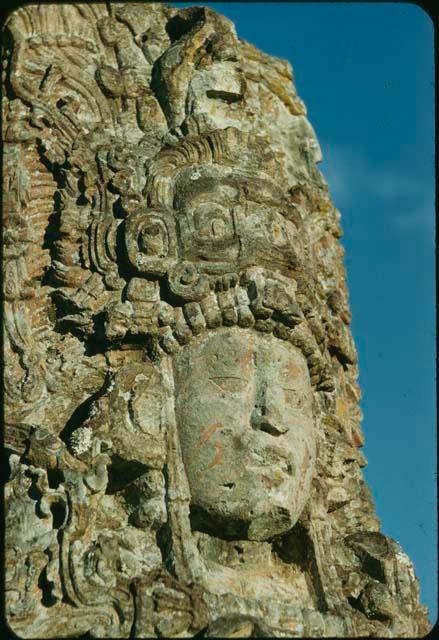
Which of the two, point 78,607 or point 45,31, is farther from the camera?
point 45,31

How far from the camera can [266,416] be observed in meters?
10.9

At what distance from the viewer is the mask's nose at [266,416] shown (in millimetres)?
10828

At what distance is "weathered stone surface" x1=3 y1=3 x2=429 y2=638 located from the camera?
1038 cm

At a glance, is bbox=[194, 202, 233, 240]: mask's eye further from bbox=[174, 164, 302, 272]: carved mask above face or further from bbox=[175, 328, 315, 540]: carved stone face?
bbox=[175, 328, 315, 540]: carved stone face

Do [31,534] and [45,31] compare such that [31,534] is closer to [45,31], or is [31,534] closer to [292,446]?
[292,446]

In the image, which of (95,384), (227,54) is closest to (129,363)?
(95,384)

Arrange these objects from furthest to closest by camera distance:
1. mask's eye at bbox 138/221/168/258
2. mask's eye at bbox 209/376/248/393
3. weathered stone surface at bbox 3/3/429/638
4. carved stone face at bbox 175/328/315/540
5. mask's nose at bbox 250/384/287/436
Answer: mask's eye at bbox 138/221/168/258 < mask's eye at bbox 209/376/248/393 < mask's nose at bbox 250/384/287/436 < carved stone face at bbox 175/328/315/540 < weathered stone surface at bbox 3/3/429/638

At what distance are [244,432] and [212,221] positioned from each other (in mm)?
1628

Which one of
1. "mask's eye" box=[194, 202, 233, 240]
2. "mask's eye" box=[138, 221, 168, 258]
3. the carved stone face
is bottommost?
the carved stone face

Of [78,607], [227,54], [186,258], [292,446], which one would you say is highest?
[227,54]

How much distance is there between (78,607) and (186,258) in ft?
8.90

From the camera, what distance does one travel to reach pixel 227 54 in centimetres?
1251

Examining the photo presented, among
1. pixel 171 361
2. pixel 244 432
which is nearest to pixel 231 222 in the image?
pixel 171 361

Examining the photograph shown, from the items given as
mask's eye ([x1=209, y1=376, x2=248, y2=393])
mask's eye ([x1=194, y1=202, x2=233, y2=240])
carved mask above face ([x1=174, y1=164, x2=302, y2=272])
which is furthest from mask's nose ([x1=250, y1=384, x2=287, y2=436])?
mask's eye ([x1=194, y1=202, x2=233, y2=240])
